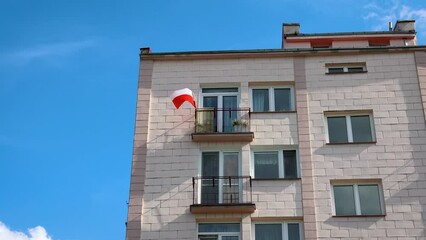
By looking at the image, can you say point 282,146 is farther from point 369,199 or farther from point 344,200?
point 369,199

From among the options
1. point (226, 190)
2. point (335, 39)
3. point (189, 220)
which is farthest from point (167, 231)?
point (335, 39)

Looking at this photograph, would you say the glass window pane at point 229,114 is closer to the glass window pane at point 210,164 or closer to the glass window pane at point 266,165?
the glass window pane at point 210,164

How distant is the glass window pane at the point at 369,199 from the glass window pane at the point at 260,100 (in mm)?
5249

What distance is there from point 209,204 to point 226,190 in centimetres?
109

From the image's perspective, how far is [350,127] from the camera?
2556 cm

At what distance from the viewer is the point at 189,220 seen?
23.5 metres

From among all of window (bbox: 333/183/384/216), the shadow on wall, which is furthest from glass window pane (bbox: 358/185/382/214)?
the shadow on wall

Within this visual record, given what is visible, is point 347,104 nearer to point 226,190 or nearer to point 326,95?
point 326,95

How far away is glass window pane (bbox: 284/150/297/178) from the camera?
24.7 m

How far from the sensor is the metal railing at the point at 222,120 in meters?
25.6

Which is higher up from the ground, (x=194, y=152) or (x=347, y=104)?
(x=347, y=104)

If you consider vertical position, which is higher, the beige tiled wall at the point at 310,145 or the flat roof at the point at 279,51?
the flat roof at the point at 279,51

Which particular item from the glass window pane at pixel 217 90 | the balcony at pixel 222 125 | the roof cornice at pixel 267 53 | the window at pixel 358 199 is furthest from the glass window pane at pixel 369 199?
the glass window pane at pixel 217 90

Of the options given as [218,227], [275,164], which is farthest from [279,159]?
[218,227]
